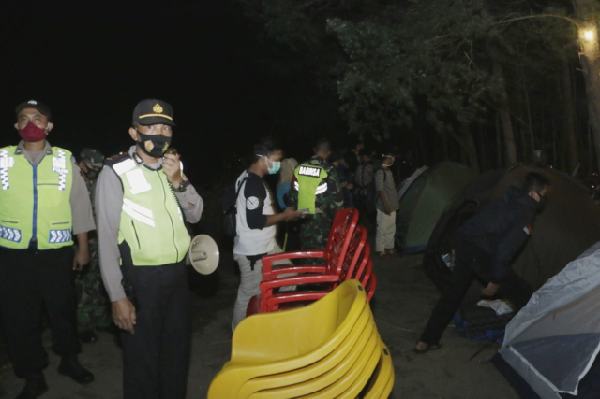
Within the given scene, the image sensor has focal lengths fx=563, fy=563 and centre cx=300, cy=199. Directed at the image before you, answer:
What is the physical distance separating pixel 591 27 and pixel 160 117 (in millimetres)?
6046

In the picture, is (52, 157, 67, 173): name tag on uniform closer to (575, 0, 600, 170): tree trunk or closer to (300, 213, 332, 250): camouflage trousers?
(300, 213, 332, 250): camouflage trousers

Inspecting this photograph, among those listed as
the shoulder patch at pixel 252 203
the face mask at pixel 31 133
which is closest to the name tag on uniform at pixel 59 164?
the face mask at pixel 31 133

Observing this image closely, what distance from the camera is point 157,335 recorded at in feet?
11.1

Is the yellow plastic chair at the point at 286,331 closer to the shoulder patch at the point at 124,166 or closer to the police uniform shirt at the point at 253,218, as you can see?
the shoulder patch at the point at 124,166

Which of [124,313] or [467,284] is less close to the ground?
[124,313]

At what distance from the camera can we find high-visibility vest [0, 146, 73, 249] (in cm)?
421

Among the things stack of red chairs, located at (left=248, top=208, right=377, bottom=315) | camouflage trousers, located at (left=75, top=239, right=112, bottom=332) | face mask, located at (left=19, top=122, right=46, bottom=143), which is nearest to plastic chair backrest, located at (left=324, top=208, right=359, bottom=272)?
stack of red chairs, located at (left=248, top=208, right=377, bottom=315)

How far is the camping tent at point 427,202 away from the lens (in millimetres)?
10219

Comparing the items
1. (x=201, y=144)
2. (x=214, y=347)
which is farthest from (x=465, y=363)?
(x=201, y=144)

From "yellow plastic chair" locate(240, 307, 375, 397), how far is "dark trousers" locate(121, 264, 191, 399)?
112cm

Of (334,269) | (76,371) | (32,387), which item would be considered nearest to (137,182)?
(334,269)

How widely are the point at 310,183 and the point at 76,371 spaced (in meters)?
3.15

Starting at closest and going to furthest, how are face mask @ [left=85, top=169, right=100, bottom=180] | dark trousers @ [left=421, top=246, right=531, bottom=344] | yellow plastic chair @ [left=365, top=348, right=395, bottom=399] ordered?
yellow plastic chair @ [left=365, top=348, right=395, bottom=399] < dark trousers @ [left=421, top=246, right=531, bottom=344] < face mask @ [left=85, top=169, right=100, bottom=180]

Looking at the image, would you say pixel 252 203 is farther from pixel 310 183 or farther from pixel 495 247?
pixel 495 247
